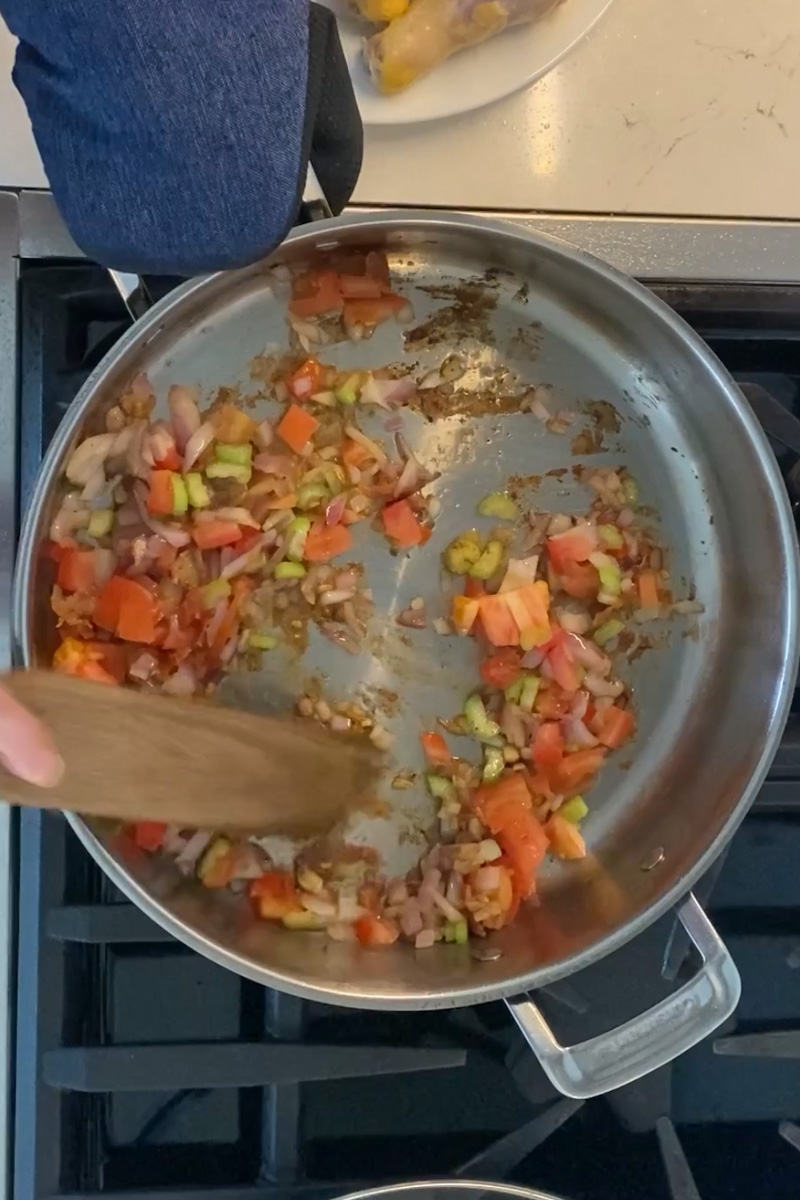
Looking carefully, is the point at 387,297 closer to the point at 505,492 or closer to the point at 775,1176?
the point at 505,492

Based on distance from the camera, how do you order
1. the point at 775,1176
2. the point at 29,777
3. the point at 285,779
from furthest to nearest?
the point at 775,1176 < the point at 285,779 < the point at 29,777

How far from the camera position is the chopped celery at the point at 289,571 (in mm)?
798

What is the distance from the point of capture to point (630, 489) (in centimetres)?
85

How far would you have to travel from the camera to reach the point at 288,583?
81cm

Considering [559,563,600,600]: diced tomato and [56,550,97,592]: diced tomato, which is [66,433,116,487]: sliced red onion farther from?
[559,563,600,600]: diced tomato

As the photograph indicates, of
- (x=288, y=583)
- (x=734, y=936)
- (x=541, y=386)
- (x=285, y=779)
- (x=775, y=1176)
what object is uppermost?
(x=541, y=386)

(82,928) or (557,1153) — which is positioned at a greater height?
(82,928)

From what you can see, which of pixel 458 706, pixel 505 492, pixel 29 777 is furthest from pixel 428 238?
pixel 29 777

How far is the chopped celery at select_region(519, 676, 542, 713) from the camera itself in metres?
0.83

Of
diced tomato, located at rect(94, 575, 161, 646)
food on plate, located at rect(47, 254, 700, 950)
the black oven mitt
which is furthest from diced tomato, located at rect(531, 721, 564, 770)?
the black oven mitt

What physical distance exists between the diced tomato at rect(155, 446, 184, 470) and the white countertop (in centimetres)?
23

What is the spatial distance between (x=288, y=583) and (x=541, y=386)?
0.86 feet

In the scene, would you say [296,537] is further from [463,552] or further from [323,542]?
[463,552]

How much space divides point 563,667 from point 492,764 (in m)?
0.10
